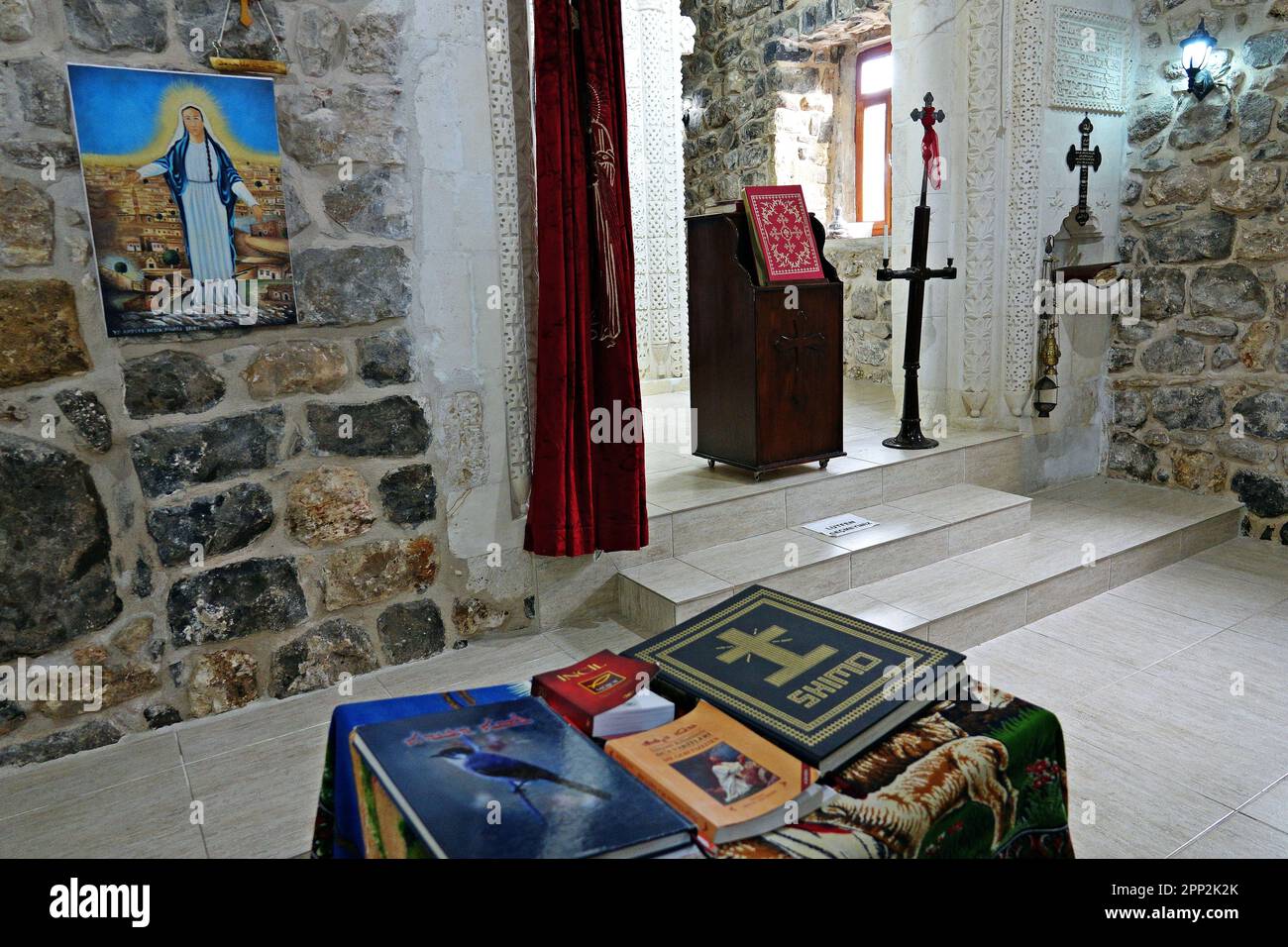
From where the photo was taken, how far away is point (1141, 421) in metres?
4.06

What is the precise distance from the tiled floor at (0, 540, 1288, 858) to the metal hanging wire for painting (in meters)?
1.67

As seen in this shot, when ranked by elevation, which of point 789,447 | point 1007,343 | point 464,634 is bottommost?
point 464,634

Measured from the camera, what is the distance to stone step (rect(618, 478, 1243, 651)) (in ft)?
9.01

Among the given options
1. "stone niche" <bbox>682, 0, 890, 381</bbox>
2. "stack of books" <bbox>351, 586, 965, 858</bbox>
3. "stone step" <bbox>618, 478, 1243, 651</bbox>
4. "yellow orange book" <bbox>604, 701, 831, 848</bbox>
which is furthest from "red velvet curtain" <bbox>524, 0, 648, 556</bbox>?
"stone niche" <bbox>682, 0, 890, 381</bbox>

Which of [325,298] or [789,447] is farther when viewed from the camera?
[789,447]

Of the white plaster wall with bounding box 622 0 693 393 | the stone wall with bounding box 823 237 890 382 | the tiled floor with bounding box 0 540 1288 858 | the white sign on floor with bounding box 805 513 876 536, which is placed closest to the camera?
the tiled floor with bounding box 0 540 1288 858

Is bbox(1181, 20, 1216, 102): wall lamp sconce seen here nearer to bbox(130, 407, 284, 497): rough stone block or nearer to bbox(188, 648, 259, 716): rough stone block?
bbox(130, 407, 284, 497): rough stone block

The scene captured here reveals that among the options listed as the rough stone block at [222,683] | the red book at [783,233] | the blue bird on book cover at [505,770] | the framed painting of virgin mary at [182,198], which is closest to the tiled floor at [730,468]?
the red book at [783,233]

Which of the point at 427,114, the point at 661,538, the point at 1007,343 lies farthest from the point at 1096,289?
the point at 427,114

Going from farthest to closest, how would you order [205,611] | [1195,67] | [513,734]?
[1195,67] → [205,611] → [513,734]

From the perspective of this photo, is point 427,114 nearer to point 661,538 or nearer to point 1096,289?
point 661,538

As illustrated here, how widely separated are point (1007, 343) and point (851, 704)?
3.13 m

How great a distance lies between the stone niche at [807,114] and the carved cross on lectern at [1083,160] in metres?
1.66

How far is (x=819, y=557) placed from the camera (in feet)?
9.55
